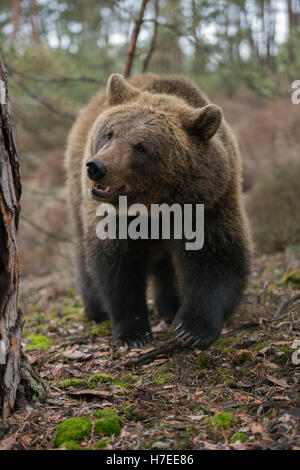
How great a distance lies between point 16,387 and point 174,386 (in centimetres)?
126

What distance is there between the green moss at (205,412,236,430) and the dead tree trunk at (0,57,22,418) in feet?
4.25

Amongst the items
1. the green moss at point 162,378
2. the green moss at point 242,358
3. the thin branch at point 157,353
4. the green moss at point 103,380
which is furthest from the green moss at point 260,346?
the green moss at point 103,380

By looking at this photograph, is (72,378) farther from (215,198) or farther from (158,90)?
(158,90)

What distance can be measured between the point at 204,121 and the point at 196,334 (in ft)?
6.78

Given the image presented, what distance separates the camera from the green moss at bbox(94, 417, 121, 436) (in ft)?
10.2

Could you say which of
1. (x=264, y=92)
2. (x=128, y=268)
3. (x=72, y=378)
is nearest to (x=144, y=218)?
(x=128, y=268)

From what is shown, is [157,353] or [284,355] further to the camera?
Answer: [157,353]

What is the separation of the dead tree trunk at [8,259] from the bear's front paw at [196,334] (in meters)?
1.94

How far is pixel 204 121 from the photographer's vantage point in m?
4.72

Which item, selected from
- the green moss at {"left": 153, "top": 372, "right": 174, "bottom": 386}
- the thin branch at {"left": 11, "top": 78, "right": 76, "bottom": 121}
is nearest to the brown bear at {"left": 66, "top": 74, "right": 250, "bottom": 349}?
→ the green moss at {"left": 153, "top": 372, "right": 174, "bottom": 386}

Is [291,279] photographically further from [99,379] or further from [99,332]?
[99,379]

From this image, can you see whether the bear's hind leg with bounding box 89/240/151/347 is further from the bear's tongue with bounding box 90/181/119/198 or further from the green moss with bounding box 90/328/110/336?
the bear's tongue with bounding box 90/181/119/198

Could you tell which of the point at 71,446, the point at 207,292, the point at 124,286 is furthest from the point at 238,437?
the point at 124,286
